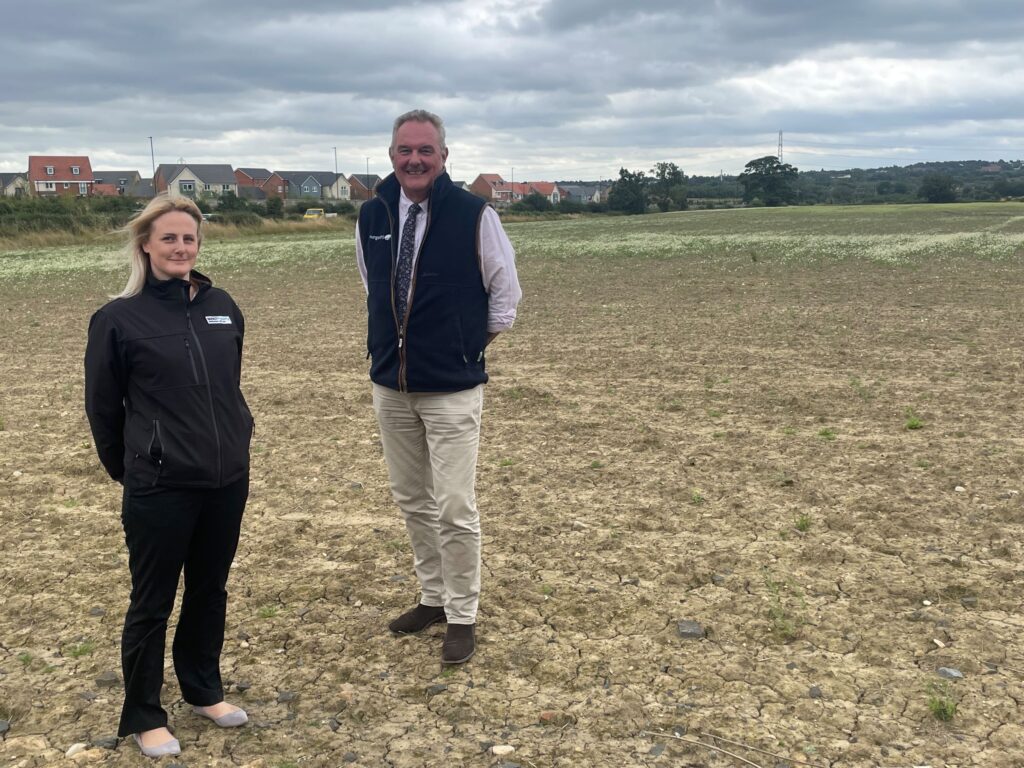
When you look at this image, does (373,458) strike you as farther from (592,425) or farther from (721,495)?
(721,495)

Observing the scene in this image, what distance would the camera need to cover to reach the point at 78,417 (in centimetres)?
888

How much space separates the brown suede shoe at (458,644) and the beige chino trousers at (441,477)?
39mm

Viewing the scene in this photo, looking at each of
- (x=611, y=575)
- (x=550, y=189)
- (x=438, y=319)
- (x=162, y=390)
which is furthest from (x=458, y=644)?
(x=550, y=189)

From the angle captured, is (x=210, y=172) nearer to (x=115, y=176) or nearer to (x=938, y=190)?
(x=115, y=176)

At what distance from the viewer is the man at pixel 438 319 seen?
3.88 meters

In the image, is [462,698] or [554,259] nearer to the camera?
[462,698]

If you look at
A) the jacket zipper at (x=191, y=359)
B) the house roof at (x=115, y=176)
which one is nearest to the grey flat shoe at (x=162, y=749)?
the jacket zipper at (x=191, y=359)

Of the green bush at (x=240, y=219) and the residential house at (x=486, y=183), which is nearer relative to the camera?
the green bush at (x=240, y=219)

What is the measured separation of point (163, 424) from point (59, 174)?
400ft

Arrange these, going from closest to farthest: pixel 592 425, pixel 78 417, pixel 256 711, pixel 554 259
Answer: pixel 256 711, pixel 592 425, pixel 78 417, pixel 554 259

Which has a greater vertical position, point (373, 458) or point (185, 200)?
point (185, 200)

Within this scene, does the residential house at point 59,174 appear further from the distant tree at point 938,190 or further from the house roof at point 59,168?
the distant tree at point 938,190

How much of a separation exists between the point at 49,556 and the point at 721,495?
4400 millimetres

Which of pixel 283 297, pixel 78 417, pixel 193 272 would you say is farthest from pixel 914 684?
pixel 283 297
